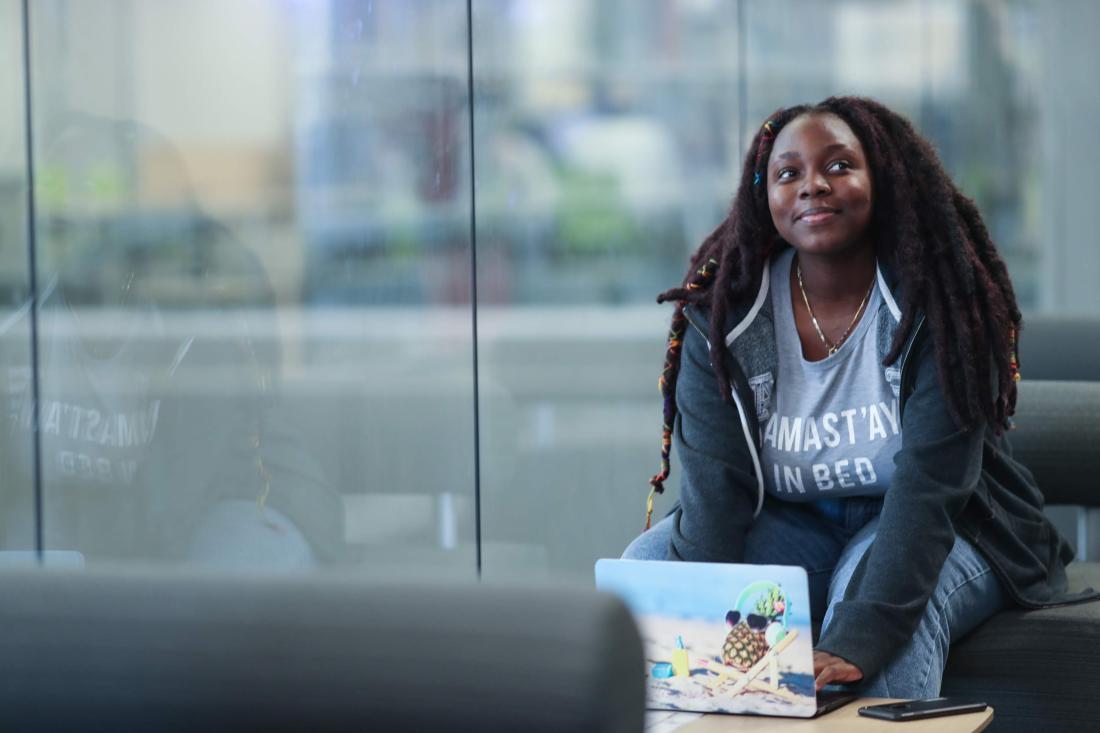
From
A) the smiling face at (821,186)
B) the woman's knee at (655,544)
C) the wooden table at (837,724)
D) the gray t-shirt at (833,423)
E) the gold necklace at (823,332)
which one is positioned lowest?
the wooden table at (837,724)

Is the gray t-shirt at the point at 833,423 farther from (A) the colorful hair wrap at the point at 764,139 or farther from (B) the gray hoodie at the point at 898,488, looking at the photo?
(A) the colorful hair wrap at the point at 764,139

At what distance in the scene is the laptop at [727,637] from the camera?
1.81 m

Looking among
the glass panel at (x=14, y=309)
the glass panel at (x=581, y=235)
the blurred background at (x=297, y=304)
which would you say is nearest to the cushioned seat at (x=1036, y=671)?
the blurred background at (x=297, y=304)

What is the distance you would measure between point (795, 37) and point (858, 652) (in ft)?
10.1

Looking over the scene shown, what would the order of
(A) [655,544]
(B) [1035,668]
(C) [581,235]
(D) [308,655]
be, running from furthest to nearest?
1. (C) [581,235]
2. (A) [655,544]
3. (B) [1035,668]
4. (D) [308,655]

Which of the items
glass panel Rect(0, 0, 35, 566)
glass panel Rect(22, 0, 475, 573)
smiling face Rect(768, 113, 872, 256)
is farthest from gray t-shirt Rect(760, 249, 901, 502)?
glass panel Rect(0, 0, 35, 566)

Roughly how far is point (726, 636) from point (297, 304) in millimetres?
1321

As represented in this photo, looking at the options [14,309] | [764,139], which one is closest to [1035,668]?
[764,139]

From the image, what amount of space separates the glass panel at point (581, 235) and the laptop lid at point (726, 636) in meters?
1.19

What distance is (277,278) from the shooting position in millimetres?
2852

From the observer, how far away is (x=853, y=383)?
7.86 feet

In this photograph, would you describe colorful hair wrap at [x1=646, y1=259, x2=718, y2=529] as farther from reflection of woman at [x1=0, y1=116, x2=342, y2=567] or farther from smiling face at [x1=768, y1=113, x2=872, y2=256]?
reflection of woman at [x1=0, y1=116, x2=342, y2=567]

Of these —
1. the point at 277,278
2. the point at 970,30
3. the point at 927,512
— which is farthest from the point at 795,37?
the point at 927,512

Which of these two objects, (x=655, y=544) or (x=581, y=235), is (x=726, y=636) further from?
(x=581, y=235)
